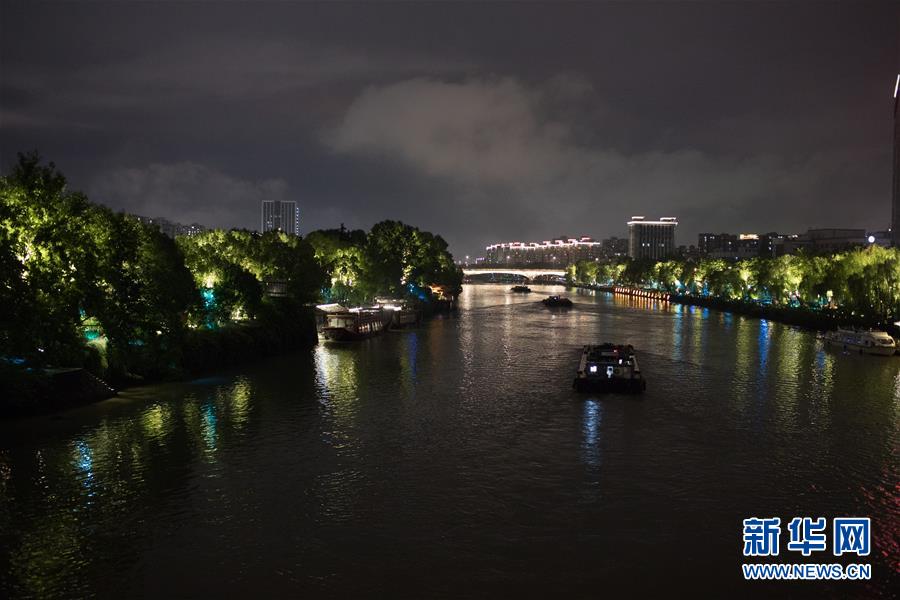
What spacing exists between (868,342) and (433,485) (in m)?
49.5

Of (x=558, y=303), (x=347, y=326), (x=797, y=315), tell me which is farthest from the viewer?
(x=558, y=303)

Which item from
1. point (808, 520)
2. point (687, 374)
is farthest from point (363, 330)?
point (808, 520)

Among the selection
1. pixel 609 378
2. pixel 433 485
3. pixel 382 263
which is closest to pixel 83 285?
pixel 433 485

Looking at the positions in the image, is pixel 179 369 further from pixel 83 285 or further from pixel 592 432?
pixel 592 432

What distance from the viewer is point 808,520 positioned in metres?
21.6

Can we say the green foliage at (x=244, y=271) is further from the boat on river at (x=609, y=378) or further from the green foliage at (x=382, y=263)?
the boat on river at (x=609, y=378)

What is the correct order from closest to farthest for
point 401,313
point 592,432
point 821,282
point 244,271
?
1. point 592,432
2. point 244,271
3. point 821,282
4. point 401,313

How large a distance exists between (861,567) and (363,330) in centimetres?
6012

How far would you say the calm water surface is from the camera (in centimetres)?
1791
